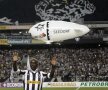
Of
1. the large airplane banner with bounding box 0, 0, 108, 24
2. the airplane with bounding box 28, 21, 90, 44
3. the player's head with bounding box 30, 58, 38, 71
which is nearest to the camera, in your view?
the player's head with bounding box 30, 58, 38, 71

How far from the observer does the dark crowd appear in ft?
95.4

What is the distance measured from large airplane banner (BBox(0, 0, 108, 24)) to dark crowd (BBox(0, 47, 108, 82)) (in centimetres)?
304

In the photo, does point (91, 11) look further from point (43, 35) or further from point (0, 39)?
point (43, 35)

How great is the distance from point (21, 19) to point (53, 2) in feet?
10.8

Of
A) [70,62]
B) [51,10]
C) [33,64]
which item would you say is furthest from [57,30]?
[51,10]

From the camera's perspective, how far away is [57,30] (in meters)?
9.75

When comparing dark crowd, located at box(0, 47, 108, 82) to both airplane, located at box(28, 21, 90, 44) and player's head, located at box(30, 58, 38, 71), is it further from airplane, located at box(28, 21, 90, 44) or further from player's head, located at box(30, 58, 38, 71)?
player's head, located at box(30, 58, 38, 71)

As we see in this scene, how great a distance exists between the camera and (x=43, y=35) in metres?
9.93

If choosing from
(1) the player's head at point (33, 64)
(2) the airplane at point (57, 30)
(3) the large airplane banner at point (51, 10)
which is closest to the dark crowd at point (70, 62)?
(3) the large airplane banner at point (51, 10)

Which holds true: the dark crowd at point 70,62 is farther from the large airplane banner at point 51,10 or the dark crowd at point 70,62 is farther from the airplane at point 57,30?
the airplane at point 57,30

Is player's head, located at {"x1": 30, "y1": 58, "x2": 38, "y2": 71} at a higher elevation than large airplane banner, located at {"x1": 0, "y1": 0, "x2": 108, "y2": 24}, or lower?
lower

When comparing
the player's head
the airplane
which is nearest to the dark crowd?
the airplane

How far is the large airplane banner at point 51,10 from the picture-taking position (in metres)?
34.7

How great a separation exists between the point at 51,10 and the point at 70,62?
499 centimetres
